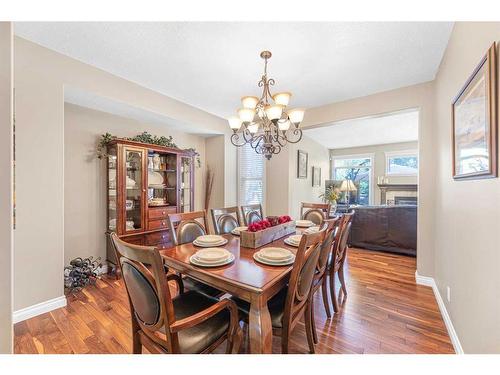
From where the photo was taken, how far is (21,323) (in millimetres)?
1924

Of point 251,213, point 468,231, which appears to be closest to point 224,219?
point 251,213

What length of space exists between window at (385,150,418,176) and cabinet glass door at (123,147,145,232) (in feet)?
23.0

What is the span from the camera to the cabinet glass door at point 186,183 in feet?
12.1

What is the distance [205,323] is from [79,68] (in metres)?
2.73

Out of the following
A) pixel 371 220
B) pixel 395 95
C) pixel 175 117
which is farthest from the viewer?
pixel 371 220

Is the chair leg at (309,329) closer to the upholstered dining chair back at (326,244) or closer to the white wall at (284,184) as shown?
the upholstered dining chair back at (326,244)

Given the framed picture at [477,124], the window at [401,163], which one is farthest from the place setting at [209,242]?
the window at [401,163]

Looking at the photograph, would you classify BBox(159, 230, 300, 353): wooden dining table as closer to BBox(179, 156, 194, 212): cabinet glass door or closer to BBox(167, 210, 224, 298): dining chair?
BBox(167, 210, 224, 298): dining chair

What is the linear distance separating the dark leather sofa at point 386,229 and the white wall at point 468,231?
1470 millimetres

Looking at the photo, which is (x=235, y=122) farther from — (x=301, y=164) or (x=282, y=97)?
(x=301, y=164)

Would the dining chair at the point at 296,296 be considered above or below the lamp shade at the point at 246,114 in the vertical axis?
below

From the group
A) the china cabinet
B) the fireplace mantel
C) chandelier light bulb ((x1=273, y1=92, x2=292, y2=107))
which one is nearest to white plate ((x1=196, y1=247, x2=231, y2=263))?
chandelier light bulb ((x1=273, y1=92, x2=292, y2=107))

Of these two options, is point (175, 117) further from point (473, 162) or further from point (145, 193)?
point (473, 162)
